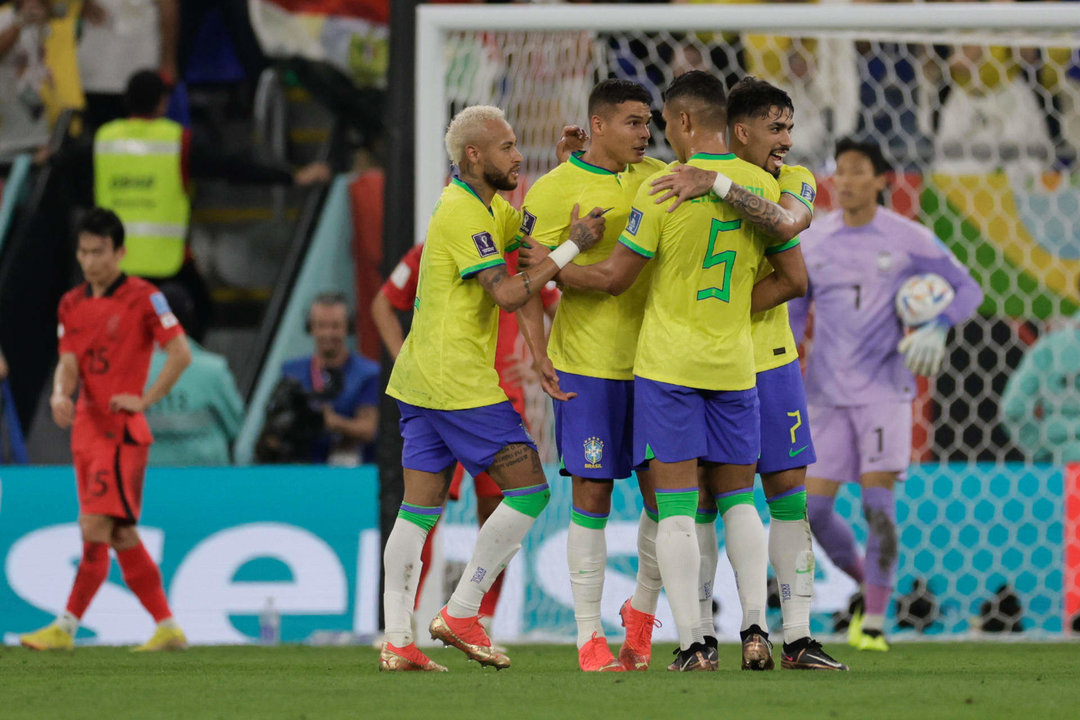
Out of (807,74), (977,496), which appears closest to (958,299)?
(977,496)

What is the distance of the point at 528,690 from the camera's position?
468 centimetres

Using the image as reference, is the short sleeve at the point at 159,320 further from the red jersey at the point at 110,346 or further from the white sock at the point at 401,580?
the white sock at the point at 401,580

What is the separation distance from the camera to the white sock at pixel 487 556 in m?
5.41

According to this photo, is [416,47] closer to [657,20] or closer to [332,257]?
[657,20]

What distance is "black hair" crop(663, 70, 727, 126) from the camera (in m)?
5.21

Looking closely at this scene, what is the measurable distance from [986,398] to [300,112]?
533 centimetres

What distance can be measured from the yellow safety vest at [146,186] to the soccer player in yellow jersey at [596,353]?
17.9ft

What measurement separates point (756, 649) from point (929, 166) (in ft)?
17.2

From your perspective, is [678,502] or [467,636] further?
[467,636]

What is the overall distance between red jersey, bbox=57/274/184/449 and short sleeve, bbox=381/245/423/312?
1.06 metres

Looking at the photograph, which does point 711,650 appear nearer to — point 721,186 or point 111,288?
point 721,186

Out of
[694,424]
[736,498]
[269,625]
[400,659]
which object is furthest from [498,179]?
[269,625]

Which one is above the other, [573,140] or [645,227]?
[573,140]

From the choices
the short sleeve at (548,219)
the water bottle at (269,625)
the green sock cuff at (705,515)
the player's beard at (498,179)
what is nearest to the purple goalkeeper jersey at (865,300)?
the green sock cuff at (705,515)
